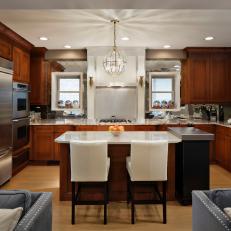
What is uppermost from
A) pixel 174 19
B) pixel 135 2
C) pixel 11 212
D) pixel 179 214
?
pixel 174 19

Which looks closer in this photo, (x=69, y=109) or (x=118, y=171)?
(x=118, y=171)

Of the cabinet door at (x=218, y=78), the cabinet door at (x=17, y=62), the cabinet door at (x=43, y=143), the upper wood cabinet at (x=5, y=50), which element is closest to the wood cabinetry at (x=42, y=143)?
the cabinet door at (x=43, y=143)

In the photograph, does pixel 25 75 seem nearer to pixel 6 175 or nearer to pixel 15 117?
pixel 15 117

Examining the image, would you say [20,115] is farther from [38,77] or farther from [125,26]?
[125,26]

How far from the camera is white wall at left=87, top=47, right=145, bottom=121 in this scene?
6.05 metres

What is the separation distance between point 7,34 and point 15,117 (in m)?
1.42

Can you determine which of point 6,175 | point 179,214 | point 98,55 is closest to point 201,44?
point 98,55

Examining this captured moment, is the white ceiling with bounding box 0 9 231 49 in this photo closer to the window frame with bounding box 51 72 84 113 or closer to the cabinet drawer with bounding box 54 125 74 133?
the window frame with bounding box 51 72 84 113

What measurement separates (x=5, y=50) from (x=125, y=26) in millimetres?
2024

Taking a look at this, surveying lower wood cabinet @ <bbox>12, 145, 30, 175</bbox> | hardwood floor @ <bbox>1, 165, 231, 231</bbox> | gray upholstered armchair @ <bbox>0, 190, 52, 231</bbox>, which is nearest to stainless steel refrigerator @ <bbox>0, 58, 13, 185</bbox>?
hardwood floor @ <bbox>1, 165, 231, 231</bbox>

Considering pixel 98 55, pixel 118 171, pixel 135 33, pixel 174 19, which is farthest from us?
pixel 98 55

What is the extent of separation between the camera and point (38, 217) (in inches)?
56.1

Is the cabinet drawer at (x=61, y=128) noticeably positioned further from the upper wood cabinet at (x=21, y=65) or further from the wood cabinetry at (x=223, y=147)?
the wood cabinetry at (x=223, y=147)

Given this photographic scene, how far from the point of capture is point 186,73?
618cm
